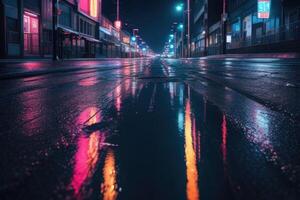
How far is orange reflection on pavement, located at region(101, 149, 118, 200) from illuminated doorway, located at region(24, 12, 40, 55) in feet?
105

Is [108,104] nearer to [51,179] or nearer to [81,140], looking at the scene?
[81,140]

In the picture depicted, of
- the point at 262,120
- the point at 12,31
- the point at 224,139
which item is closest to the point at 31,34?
the point at 12,31

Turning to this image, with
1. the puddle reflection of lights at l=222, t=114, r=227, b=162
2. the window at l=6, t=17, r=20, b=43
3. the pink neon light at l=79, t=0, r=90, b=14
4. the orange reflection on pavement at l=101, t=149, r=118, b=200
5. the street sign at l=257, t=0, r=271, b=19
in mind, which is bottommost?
the orange reflection on pavement at l=101, t=149, r=118, b=200

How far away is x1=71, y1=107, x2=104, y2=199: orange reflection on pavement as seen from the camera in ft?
6.13

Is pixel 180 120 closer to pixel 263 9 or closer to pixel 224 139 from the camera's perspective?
pixel 224 139

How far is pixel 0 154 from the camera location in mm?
2406

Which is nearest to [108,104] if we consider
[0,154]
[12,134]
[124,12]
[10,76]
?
[12,134]

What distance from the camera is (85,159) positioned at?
7.53 ft

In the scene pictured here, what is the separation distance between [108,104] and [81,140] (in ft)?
7.06

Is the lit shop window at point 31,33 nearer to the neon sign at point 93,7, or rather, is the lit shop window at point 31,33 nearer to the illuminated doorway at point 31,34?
the illuminated doorway at point 31,34

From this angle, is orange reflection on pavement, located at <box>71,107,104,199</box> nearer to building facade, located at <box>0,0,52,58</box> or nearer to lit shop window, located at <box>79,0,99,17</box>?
building facade, located at <box>0,0,52,58</box>

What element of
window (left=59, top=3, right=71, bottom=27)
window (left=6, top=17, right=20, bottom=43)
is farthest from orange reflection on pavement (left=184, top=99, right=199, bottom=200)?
window (left=59, top=3, right=71, bottom=27)

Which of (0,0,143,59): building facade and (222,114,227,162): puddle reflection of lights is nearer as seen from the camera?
(222,114,227,162): puddle reflection of lights

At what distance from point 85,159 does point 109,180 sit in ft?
1.45
